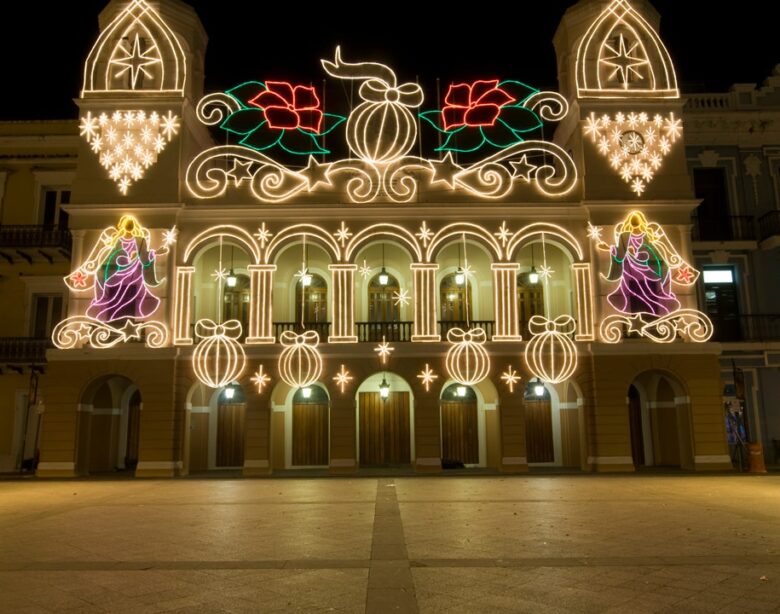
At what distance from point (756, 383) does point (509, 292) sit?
887 centimetres

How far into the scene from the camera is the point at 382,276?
69.0 ft

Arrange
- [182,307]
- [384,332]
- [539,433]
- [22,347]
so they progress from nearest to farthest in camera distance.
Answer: [182,307]
[384,332]
[539,433]
[22,347]

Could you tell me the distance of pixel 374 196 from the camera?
21.5m

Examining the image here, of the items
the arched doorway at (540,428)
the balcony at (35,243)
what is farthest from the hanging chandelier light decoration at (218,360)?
the arched doorway at (540,428)

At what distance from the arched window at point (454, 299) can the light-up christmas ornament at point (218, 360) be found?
6.66m

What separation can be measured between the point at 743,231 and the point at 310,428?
15.8 meters

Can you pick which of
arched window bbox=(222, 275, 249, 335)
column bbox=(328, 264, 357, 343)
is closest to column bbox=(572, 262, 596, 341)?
column bbox=(328, 264, 357, 343)

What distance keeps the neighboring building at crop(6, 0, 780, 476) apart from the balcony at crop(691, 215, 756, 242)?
0.32 meters

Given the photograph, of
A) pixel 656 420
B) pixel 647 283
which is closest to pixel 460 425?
pixel 656 420

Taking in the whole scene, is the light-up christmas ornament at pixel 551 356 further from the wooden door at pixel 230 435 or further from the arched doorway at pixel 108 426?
the arched doorway at pixel 108 426

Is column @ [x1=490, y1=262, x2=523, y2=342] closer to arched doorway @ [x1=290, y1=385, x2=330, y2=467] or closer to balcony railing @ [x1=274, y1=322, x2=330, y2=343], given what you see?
balcony railing @ [x1=274, y1=322, x2=330, y2=343]

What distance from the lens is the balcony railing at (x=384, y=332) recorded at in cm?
2159

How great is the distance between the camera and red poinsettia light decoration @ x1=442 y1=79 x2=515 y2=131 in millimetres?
21672

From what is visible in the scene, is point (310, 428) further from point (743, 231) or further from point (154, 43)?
point (743, 231)
